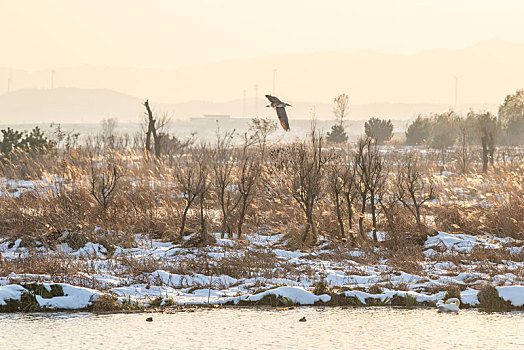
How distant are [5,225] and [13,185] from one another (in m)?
5.96

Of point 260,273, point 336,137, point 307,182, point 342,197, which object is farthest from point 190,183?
point 336,137

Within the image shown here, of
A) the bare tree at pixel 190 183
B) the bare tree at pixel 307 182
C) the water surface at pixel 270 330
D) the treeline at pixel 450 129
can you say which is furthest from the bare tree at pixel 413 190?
the treeline at pixel 450 129

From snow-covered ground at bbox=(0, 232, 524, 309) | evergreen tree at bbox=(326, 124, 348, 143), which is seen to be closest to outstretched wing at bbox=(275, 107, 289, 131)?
snow-covered ground at bbox=(0, 232, 524, 309)

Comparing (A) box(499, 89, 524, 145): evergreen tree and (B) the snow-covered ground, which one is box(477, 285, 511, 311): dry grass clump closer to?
(B) the snow-covered ground

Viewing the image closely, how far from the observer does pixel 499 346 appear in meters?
7.01

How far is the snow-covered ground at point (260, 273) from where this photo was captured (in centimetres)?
918

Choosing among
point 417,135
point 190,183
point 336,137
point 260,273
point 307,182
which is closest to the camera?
point 260,273

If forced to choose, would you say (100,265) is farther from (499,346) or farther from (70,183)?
(499,346)

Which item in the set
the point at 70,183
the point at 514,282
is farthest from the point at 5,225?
the point at 514,282

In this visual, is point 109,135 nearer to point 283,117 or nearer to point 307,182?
point 283,117

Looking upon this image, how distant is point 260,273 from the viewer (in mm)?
10719

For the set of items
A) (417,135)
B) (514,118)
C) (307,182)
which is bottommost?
(307,182)

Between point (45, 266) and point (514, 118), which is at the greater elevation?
point (514, 118)

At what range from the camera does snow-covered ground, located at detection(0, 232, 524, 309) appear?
361 inches
